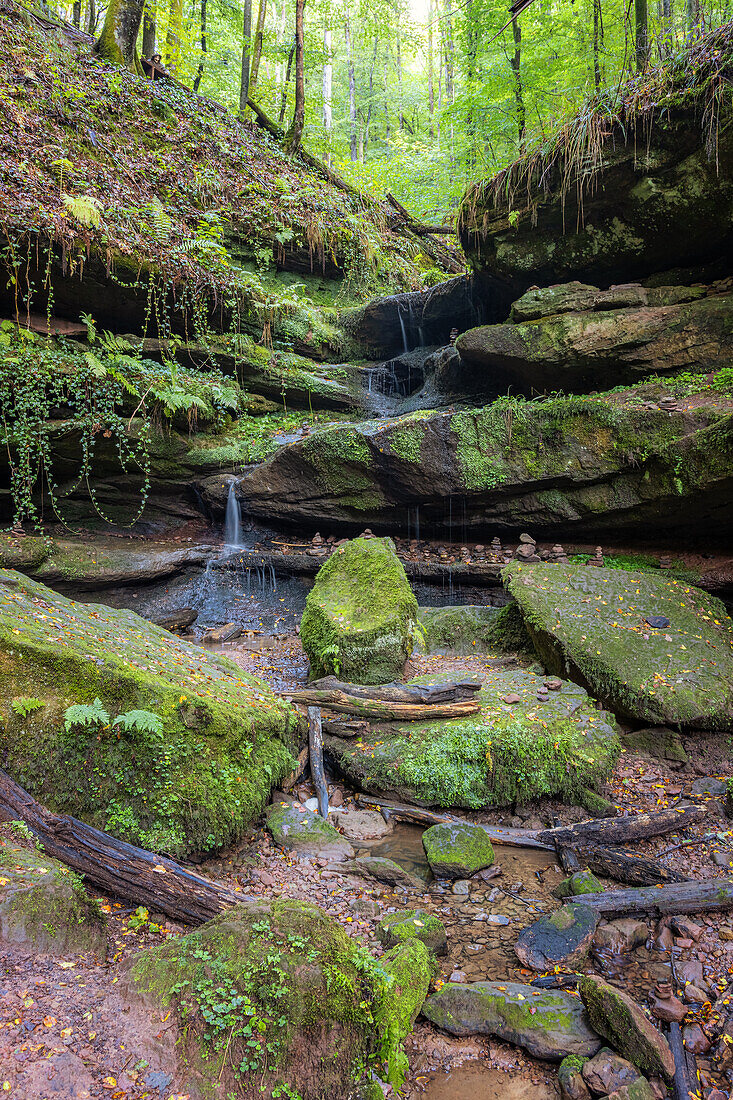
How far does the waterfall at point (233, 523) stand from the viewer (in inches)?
365

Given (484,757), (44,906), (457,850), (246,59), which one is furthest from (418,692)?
(246,59)

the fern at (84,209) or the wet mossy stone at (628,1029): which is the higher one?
the fern at (84,209)

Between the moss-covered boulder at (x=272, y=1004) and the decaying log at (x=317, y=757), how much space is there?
5.76 feet

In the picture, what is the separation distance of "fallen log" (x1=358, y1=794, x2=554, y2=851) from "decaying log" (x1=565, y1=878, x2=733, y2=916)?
25.9 inches

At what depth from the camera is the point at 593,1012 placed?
8.07 ft

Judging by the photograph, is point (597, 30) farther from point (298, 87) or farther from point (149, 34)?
point (149, 34)

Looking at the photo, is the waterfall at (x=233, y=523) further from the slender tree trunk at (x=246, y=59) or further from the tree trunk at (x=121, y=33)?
the slender tree trunk at (x=246, y=59)

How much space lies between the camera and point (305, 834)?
3723 mm

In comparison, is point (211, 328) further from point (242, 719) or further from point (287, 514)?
point (242, 719)

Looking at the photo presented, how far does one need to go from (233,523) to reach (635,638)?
6366 mm

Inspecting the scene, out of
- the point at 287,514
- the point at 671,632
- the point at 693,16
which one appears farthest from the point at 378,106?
the point at 671,632

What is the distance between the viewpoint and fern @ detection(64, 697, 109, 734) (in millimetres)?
2941

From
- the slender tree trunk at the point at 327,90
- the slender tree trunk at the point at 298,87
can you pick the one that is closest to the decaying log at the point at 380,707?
the slender tree trunk at the point at 298,87

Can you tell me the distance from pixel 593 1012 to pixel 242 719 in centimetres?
242
